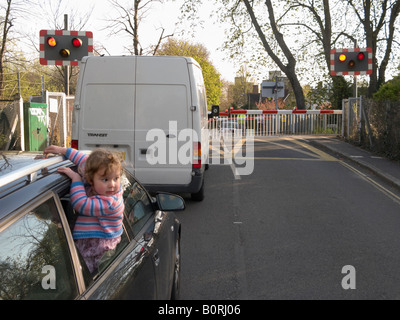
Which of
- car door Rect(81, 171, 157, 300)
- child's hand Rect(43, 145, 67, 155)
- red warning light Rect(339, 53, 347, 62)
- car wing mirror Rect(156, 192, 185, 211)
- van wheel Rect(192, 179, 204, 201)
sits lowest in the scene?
van wheel Rect(192, 179, 204, 201)

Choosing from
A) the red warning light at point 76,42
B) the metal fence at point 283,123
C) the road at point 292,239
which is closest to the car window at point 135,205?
the road at point 292,239

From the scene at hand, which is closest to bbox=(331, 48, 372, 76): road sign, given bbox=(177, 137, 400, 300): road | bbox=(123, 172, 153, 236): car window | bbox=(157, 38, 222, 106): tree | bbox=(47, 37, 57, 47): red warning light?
bbox=(177, 137, 400, 300): road

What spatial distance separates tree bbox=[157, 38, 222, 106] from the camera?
50500mm

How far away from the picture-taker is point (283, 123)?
1075 inches

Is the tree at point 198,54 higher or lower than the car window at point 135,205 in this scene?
higher

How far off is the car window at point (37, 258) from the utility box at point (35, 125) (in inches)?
493

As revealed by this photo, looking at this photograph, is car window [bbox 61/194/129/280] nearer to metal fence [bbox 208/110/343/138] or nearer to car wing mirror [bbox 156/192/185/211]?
car wing mirror [bbox 156/192/185/211]

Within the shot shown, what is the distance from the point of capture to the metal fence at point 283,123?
85.9 feet

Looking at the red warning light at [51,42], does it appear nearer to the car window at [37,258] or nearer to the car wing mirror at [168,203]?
the car wing mirror at [168,203]

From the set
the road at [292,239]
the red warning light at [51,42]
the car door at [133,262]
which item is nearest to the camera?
the car door at [133,262]

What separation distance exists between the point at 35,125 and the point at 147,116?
7.32 meters

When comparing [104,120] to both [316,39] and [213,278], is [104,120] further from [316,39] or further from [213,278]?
[316,39]

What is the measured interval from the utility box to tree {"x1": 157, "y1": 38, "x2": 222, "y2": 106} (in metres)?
27.3
